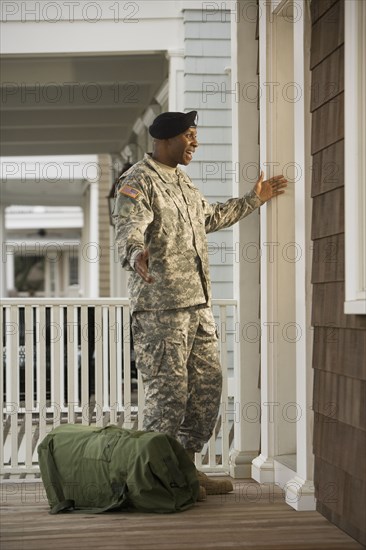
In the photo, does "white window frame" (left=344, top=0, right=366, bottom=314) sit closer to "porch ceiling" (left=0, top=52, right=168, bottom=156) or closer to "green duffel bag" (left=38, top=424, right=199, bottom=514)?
"green duffel bag" (left=38, top=424, right=199, bottom=514)

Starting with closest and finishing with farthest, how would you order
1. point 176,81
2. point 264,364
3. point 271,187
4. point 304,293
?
point 304,293 → point 271,187 → point 264,364 → point 176,81

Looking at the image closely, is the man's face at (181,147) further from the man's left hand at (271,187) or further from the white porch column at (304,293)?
the white porch column at (304,293)

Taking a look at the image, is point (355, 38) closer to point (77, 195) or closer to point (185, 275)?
point (185, 275)

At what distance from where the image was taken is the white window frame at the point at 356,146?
12.2 feet

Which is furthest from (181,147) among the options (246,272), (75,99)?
(75,99)

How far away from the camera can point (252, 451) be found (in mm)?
5543

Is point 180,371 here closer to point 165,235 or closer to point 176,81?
point 165,235

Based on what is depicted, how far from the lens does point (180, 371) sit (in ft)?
A: 15.6

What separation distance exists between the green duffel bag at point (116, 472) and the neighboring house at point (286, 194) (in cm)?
51

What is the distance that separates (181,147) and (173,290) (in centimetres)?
68

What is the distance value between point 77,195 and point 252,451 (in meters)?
13.9

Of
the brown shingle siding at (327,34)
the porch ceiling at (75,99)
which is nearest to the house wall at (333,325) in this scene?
the brown shingle siding at (327,34)

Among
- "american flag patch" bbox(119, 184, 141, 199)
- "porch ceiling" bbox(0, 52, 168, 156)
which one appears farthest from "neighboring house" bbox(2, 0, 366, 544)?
"american flag patch" bbox(119, 184, 141, 199)

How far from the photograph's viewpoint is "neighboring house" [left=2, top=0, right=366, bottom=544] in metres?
3.83
